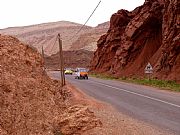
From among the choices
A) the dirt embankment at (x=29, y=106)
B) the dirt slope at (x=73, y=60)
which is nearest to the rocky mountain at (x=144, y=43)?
the dirt embankment at (x=29, y=106)

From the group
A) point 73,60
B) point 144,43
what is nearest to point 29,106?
point 144,43

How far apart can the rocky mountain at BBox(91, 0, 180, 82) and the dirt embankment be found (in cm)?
2440

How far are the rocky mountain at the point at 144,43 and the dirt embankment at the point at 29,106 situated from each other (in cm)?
2440

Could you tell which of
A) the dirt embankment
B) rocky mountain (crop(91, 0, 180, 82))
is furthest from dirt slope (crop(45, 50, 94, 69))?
the dirt embankment

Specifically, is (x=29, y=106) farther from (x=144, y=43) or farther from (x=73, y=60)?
(x=73, y=60)

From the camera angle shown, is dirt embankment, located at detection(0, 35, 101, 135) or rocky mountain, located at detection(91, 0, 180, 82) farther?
rocky mountain, located at detection(91, 0, 180, 82)

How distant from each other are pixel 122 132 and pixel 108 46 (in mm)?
55890

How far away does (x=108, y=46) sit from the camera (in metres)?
65.2

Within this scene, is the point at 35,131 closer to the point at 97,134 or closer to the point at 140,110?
the point at 97,134

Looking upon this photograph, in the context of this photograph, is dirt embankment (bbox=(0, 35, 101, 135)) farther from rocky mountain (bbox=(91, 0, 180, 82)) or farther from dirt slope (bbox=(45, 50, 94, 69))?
dirt slope (bbox=(45, 50, 94, 69))

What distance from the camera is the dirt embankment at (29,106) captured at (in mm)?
9156

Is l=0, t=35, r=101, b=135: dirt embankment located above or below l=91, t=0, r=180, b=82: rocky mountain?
below

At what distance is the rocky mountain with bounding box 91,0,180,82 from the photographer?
38.0m

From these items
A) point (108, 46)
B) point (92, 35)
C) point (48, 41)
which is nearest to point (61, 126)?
point (108, 46)
